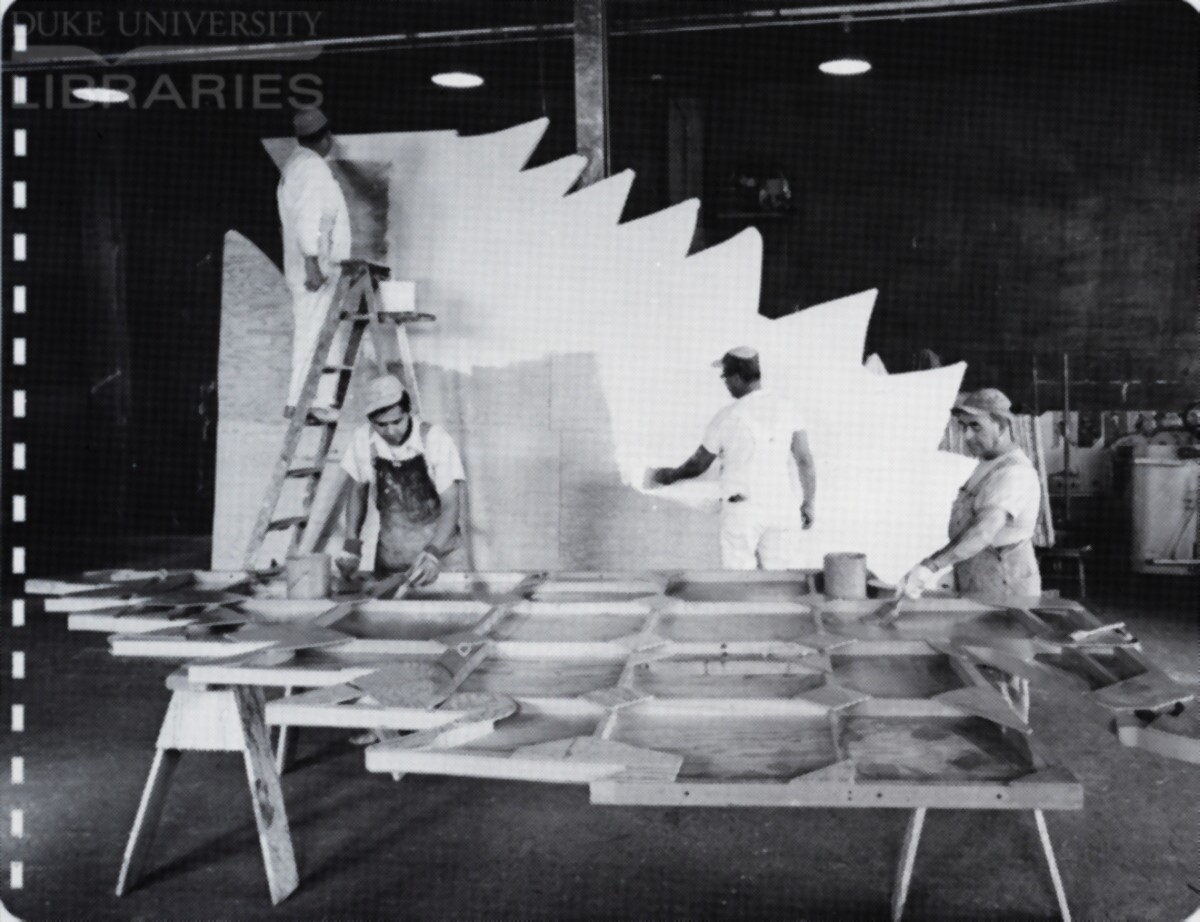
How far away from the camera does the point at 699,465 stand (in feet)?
15.3

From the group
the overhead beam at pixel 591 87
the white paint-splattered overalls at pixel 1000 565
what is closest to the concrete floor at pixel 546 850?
the white paint-splattered overalls at pixel 1000 565

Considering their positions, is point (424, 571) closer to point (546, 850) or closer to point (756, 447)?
point (546, 850)

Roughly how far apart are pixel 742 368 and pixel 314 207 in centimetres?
207

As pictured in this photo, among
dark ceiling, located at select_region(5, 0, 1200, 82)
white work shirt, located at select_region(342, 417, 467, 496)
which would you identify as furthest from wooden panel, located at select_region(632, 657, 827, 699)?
dark ceiling, located at select_region(5, 0, 1200, 82)

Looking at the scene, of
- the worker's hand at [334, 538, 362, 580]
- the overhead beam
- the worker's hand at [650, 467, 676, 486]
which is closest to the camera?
the worker's hand at [334, 538, 362, 580]

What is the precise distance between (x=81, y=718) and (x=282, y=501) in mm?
1379

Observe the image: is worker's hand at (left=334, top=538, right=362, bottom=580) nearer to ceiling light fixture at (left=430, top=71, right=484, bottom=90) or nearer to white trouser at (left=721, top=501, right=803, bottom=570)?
white trouser at (left=721, top=501, right=803, bottom=570)

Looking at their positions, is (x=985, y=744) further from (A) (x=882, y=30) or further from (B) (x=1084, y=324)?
(B) (x=1084, y=324)

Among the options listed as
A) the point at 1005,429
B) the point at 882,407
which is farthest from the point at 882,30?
the point at 1005,429

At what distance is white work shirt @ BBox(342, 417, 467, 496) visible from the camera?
3988mm

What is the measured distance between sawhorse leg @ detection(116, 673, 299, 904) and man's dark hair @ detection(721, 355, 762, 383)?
95.3 inches

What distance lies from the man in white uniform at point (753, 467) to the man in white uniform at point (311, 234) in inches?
68.1

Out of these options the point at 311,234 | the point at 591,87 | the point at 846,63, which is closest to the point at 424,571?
the point at 311,234

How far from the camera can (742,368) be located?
453cm
